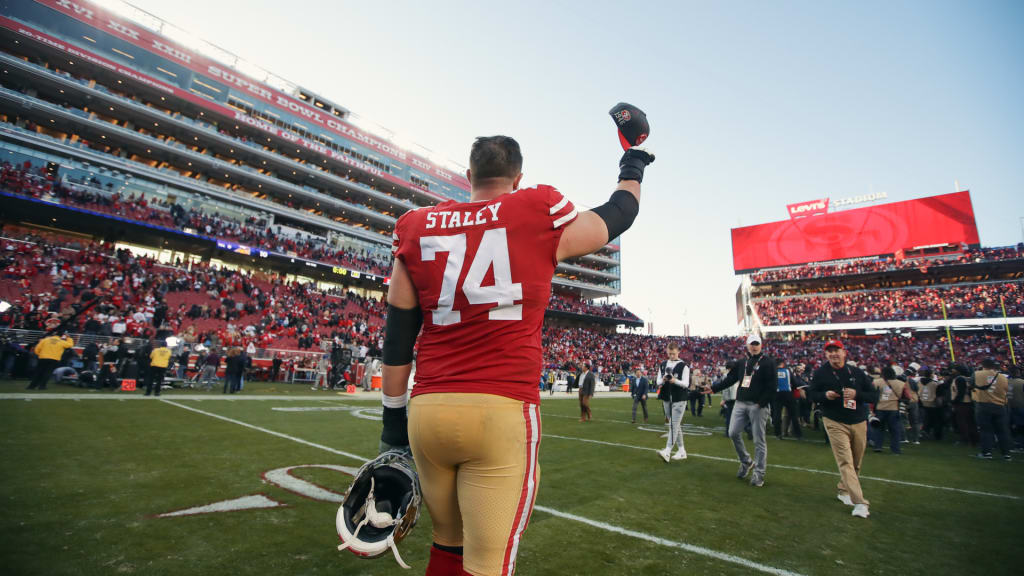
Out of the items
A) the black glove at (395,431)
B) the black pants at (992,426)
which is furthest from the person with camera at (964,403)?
the black glove at (395,431)

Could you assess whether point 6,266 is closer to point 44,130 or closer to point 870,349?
point 44,130

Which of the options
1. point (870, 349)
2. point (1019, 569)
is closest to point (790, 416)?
point (1019, 569)

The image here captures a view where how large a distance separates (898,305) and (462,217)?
65.6 meters

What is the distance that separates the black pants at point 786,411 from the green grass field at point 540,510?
9.00 feet

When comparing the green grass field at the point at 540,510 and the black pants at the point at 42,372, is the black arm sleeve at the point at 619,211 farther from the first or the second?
the black pants at the point at 42,372

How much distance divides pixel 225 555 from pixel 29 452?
4.24 metres

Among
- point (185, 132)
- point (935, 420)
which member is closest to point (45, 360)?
point (935, 420)

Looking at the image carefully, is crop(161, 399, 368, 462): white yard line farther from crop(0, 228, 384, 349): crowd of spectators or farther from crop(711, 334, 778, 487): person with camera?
crop(0, 228, 384, 349): crowd of spectators

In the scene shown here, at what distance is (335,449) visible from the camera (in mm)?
6801

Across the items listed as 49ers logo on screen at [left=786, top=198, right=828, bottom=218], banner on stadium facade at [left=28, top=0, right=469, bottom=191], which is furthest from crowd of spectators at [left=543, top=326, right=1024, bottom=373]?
banner on stadium facade at [left=28, top=0, right=469, bottom=191]

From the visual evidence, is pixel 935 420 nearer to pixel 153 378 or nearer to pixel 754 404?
pixel 754 404

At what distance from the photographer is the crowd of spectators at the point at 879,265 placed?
4853 centimetres

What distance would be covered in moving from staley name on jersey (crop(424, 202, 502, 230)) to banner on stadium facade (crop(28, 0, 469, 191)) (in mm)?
33873

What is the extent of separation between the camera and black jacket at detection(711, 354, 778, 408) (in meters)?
6.42
